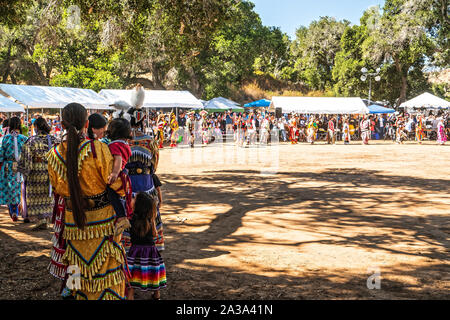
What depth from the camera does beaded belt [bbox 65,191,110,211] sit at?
128 inches

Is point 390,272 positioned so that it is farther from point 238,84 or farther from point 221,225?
point 238,84

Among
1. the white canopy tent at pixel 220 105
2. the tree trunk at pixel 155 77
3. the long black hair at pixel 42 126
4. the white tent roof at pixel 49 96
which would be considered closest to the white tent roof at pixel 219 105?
the white canopy tent at pixel 220 105

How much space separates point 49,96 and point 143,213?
63.3 ft

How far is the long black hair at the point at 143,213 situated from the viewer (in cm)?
392

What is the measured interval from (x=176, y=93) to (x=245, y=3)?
3233cm

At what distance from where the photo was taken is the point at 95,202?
3.27 m

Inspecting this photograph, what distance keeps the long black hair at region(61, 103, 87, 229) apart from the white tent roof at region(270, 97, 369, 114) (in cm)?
2821

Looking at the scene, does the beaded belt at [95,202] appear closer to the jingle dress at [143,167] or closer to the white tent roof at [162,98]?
the jingle dress at [143,167]

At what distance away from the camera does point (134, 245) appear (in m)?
4.09

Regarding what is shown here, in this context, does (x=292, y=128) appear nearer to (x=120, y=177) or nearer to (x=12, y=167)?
(x=12, y=167)

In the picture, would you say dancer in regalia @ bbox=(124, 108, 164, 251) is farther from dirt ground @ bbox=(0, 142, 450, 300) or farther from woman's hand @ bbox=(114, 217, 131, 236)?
woman's hand @ bbox=(114, 217, 131, 236)

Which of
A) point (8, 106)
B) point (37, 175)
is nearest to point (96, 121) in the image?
point (37, 175)

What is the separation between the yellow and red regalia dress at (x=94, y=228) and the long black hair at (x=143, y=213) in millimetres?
582
